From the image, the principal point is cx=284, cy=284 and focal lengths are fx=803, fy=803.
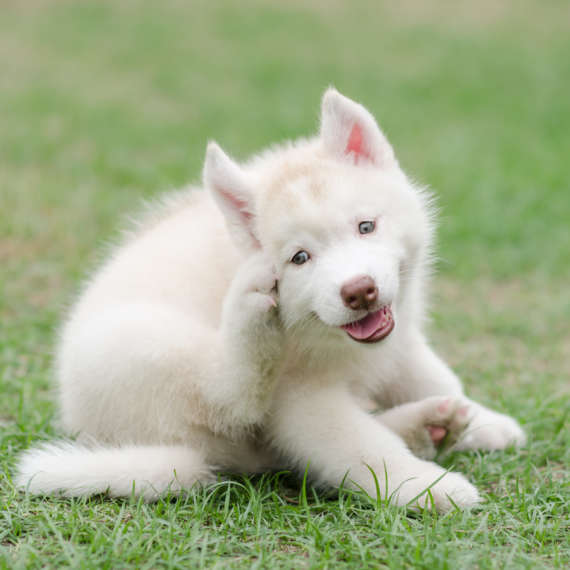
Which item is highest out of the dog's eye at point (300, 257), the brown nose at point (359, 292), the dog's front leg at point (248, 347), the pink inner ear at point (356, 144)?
the pink inner ear at point (356, 144)

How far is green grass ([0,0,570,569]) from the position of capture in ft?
8.40

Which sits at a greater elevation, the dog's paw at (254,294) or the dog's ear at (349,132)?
the dog's ear at (349,132)

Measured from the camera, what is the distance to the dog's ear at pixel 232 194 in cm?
286

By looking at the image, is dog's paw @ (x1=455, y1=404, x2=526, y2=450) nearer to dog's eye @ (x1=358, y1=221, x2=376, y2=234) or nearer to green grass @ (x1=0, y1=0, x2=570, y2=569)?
green grass @ (x1=0, y1=0, x2=570, y2=569)

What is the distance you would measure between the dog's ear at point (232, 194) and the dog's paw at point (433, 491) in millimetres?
990

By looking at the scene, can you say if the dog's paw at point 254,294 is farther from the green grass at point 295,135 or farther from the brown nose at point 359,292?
the green grass at point 295,135

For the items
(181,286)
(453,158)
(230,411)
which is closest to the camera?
(230,411)

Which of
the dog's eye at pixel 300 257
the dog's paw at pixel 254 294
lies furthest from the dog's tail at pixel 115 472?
the dog's eye at pixel 300 257

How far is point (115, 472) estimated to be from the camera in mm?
2830

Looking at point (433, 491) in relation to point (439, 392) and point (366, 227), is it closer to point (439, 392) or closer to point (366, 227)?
point (439, 392)

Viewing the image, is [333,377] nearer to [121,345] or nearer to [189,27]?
[121,345]

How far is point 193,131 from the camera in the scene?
9.35 meters

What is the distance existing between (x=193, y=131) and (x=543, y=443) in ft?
22.0

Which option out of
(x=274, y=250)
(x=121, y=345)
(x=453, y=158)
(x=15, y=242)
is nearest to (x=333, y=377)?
(x=274, y=250)
